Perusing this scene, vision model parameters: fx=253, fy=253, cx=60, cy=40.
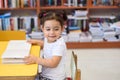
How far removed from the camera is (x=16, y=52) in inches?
62.7

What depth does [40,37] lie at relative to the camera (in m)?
3.53

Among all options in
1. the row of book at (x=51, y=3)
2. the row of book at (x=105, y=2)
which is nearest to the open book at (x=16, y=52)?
the row of book at (x=51, y=3)

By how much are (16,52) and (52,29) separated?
319mm

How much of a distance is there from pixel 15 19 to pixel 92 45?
3.73ft

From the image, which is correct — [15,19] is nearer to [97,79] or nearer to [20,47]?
[97,79]

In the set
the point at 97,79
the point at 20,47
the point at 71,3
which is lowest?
the point at 97,79

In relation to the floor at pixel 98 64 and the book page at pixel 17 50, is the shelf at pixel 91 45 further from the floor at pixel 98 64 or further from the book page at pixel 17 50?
the book page at pixel 17 50

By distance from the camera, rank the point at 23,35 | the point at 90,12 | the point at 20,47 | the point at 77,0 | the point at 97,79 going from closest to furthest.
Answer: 1. the point at 20,47
2. the point at 23,35
3. the point at 97,79
4. the point at 77,0
5. the point at 90,12

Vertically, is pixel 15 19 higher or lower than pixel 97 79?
higher

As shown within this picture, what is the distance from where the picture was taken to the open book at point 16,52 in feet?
4.97

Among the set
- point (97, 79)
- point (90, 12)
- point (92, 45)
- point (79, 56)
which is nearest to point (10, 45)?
point (97, 79)

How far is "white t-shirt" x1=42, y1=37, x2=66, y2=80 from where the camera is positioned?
171cm

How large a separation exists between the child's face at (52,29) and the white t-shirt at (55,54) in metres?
0.04

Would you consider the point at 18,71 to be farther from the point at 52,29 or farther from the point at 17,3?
the point at 17,3
